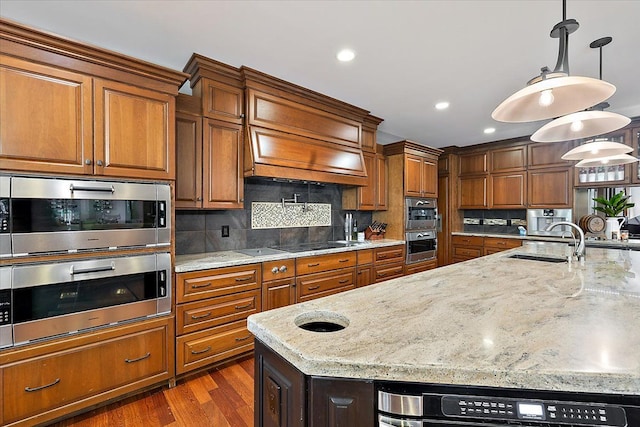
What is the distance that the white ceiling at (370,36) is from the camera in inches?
70.7

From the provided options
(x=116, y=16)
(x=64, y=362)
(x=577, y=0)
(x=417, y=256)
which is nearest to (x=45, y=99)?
(x=116, y=16)

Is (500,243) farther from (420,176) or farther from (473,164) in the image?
(420,176)

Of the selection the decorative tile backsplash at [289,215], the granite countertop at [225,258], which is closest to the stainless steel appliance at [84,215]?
the granite countertop at [225,258]

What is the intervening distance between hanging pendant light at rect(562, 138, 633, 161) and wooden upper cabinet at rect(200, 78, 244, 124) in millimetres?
2727

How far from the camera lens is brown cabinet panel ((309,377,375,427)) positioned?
0.77 meters

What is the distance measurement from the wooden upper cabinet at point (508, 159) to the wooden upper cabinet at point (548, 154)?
0.09 m

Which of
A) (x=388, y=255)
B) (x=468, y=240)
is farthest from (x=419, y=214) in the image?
(x=468, y=240)

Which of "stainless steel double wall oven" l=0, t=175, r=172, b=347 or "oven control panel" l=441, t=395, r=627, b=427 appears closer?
"oven control panel" l=441, t=395, r=627, b=427

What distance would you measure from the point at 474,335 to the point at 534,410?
0.22 metres

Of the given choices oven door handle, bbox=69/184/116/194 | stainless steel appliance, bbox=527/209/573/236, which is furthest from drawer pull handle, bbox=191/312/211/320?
stainless steel appliance, bbox=527/209/573/236

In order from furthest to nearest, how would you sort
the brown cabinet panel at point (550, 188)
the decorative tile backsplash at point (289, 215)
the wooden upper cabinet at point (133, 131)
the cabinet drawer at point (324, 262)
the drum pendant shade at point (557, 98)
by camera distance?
1. the brown cabinet panel at point (550, 188)
2. the decorative tile backsplash at point (289, 215)
3. the cabinet drawer at point (324, 262)
4. the wooden upper cabinet at point (133, 131)
5. the drum pendant shade at point (557, 98)

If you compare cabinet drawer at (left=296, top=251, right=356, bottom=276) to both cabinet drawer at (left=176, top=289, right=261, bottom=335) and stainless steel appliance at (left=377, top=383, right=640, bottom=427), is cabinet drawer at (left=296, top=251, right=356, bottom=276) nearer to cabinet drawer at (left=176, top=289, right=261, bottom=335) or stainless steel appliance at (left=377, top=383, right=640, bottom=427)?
→ cabinet drawer at (left=176, top=289, right=261, bottom=335)

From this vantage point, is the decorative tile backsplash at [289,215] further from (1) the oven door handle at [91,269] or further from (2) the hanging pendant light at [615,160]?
(2) the hanging pendant light at [615,160]

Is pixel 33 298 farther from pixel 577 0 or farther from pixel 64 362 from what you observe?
pixel 577 0
